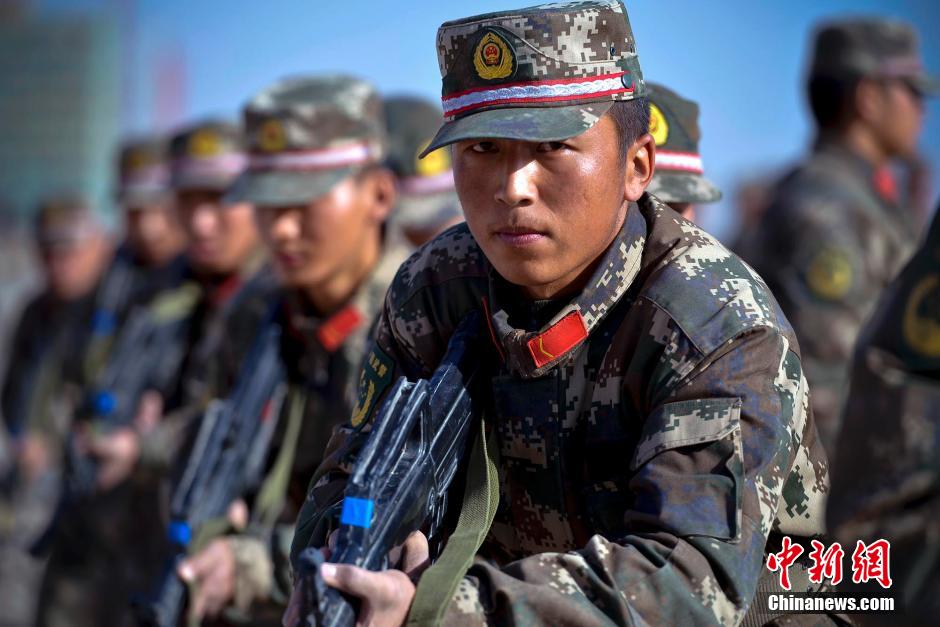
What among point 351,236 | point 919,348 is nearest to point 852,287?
point 351,236

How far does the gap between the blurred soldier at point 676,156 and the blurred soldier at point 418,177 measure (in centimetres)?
231

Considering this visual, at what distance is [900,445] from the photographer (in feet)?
8.71

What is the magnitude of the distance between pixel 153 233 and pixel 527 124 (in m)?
6.69

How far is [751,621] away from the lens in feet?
9.02

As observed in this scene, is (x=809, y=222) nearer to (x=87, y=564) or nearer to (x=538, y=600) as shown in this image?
(x=87, y=564)

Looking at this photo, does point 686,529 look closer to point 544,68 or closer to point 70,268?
point 544,68

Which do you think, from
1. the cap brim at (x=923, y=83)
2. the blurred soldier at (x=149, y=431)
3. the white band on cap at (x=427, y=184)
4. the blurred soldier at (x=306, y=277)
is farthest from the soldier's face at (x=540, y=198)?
the cap brim at (x=923, y=83)

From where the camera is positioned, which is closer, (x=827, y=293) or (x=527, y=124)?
(x=527, y=124)

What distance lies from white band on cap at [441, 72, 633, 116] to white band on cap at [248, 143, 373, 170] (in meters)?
2.45

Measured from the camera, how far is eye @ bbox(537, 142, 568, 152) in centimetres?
256

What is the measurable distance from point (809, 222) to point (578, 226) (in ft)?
14.1

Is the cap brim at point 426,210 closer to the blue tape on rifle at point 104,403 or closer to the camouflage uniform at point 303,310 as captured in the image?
the camouflage uniform at point 303,310

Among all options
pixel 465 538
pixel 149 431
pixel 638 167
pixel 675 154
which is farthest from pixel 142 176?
pixel 465 538

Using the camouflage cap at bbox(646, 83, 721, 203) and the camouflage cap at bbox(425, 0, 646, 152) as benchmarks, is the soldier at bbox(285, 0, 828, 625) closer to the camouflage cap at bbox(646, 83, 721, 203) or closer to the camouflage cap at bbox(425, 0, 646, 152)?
the camouflage cap at bbox(425, 0, 646, 152)
